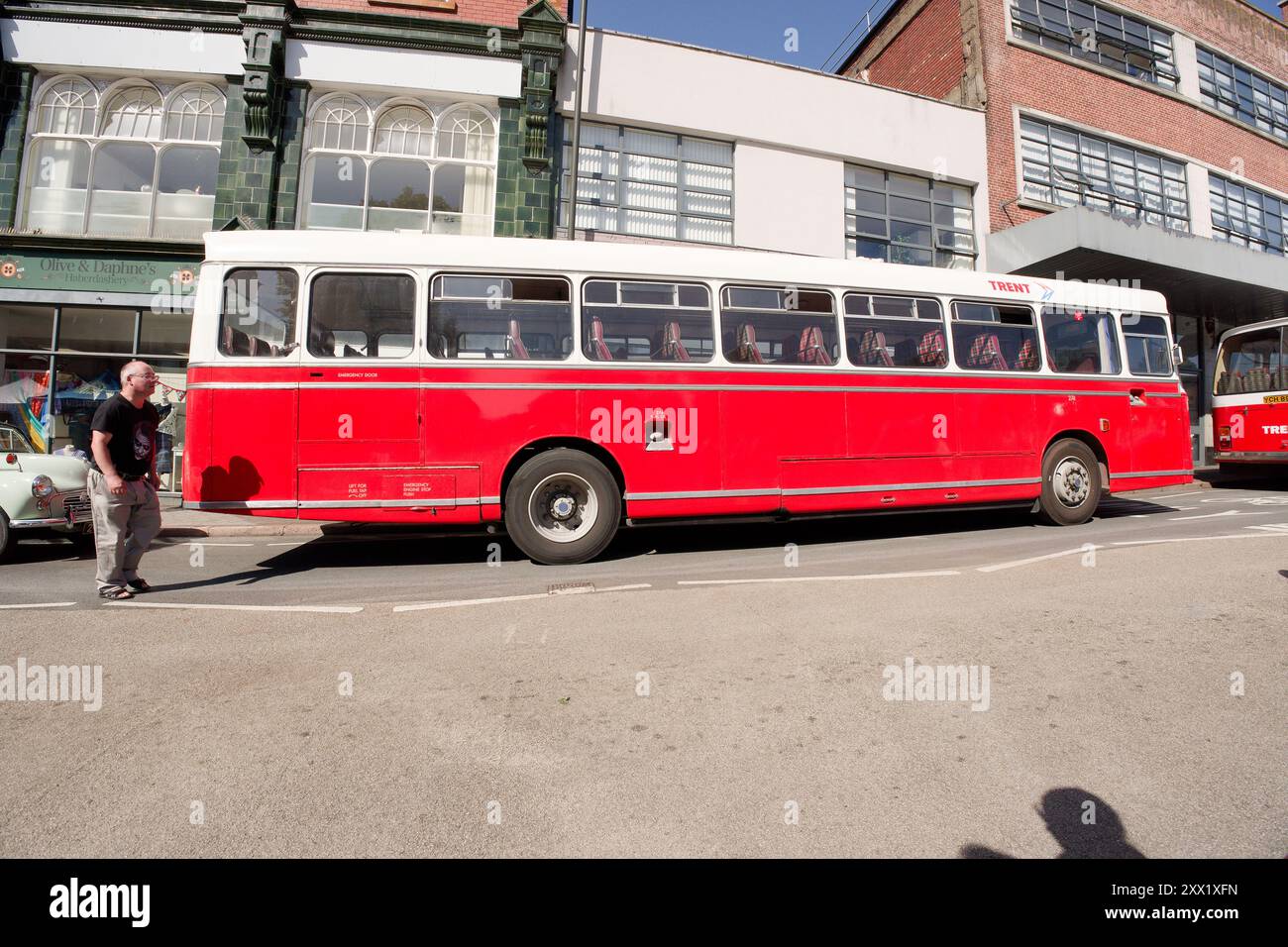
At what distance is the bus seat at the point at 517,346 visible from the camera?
21.1 ft

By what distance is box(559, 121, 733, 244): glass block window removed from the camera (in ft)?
45.8

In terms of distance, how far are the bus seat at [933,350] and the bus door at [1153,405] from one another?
3.24 metres

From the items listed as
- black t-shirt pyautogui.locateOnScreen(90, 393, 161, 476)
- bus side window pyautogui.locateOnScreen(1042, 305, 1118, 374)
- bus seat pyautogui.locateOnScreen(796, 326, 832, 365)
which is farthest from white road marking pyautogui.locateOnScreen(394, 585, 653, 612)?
bus side window pyautogui.locateOnScreen(1042, 305, 1118, 374)

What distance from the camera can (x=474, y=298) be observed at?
641 cm

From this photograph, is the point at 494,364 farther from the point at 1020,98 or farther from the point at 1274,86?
the point at 1274,86

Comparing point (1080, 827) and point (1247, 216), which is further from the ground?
point (1247, 216)

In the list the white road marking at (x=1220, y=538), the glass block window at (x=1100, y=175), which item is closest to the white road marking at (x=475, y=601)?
the white road marking at (x=1220, y=538)

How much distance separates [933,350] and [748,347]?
2.52 m

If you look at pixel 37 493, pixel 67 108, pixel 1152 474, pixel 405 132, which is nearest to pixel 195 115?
pixel 67 108

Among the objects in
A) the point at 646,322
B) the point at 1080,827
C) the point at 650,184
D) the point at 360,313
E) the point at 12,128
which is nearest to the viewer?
the point at 1080,827

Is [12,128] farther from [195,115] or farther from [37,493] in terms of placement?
[37,493]

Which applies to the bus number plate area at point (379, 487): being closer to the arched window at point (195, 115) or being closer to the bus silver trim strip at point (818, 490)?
the bus silver trim strip at point (818, 490)

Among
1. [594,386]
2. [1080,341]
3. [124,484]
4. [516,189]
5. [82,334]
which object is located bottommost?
[124,484]

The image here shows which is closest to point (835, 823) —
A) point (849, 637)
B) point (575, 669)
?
point (575, 669)
